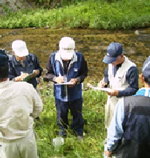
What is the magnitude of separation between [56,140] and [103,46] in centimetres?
683

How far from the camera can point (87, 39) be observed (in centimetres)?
1031

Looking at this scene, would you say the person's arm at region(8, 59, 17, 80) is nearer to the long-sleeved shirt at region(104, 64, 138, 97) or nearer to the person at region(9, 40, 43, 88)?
the person at region(9, 40, 43, 88)

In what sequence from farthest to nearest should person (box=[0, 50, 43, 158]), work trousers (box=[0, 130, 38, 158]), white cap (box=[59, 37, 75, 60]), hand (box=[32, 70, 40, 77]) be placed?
hand (box=[32, 70, 40, 77]), white cap (box=[59, 37, 75, 60]), work trousers (box=[0, 130, 38, 158]), person (box=[0, 50, 43, 158])

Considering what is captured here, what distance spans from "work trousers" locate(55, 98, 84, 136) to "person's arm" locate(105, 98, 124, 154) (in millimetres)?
1569

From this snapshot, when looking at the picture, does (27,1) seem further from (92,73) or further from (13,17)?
(92,73)

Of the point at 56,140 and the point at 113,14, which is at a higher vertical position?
the point at 113,14

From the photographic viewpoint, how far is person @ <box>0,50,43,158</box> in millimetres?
Answer: 1937

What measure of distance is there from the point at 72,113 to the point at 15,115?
1.66m

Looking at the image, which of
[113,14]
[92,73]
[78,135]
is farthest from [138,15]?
[78,135]

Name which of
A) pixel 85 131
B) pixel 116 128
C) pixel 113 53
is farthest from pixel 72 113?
pixel 116 128

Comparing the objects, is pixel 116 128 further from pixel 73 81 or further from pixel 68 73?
pixel 68 73

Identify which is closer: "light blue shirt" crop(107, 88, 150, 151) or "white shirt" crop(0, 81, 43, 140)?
"light blue shirt" crop(107, 88, 150, 151)

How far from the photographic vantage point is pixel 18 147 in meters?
2.11

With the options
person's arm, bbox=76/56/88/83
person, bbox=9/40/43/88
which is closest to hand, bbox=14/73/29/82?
person, bbox=9/40/43/88
